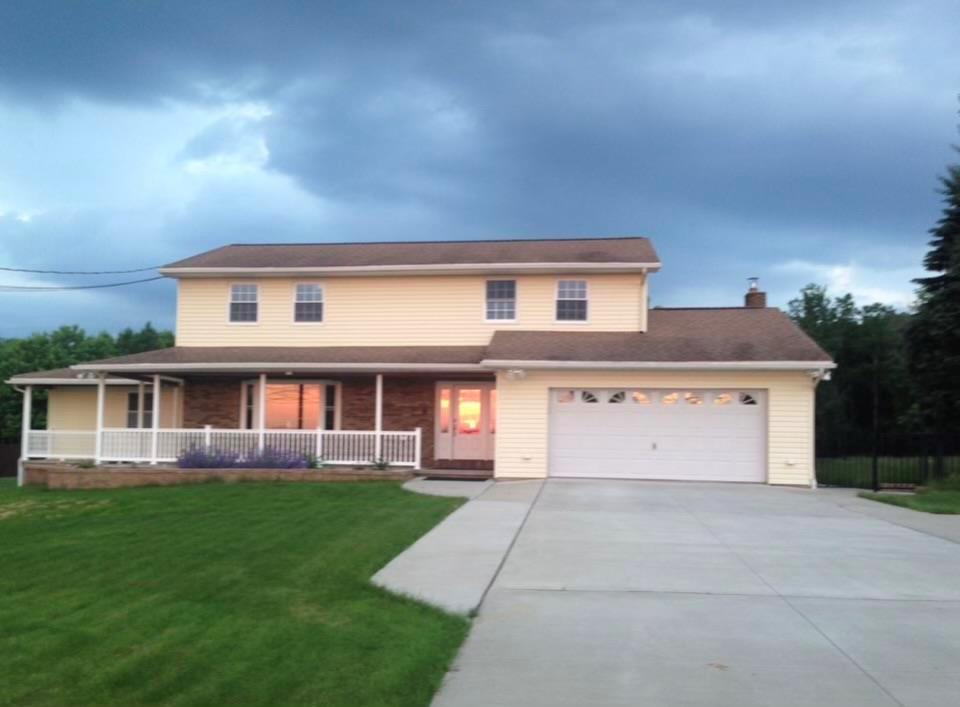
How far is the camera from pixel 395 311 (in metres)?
21.8

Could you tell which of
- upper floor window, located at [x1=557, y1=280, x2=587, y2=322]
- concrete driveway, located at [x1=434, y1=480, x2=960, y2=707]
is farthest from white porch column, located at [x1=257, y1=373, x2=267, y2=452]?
concrete driveway, located at [x1=434, y1=480, x2=960, y2=707]

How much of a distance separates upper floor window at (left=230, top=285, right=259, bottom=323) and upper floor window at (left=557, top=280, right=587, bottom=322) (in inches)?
319

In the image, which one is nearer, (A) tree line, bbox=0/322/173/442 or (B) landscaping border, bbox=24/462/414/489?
(B) landscaping border, bbox=24/462/414/489

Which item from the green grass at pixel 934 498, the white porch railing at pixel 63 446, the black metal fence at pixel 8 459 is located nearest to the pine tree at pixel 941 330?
the green grass at pixel 934 498

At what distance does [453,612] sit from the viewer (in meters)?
7.23

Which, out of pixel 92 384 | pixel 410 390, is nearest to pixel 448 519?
pixel 410 390

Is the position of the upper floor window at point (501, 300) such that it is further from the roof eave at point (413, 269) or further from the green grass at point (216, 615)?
the green grass at point (216, 615)

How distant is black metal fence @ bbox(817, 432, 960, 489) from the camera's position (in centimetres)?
2091

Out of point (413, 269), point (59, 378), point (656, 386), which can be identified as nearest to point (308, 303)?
point (413, 269)

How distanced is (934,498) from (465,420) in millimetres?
10493

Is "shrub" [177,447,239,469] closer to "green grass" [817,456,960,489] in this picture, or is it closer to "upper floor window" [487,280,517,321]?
"upper floor window" [487,280,517,321]

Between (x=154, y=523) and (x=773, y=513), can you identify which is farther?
(x=773, y=513)

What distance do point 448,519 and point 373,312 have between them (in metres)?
10.2

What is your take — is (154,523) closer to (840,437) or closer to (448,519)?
(448,519)
